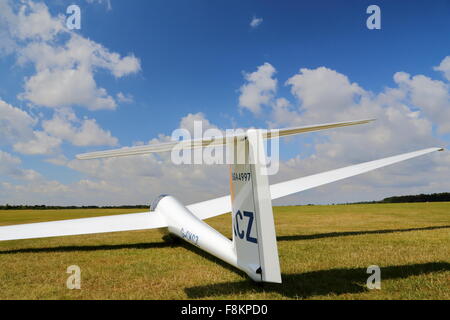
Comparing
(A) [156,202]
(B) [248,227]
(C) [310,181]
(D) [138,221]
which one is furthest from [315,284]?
(A) [156,202]

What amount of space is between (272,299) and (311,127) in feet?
9.39

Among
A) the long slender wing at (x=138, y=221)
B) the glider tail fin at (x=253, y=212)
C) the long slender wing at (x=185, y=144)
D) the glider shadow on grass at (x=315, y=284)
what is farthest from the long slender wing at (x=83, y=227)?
the long slender wing at (x=185, y=144)

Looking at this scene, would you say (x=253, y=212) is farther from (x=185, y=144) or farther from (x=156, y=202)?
(x=156, y=202)

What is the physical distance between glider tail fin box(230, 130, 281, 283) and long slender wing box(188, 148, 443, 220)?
578 centimetres

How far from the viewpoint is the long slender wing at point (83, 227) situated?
11.2m

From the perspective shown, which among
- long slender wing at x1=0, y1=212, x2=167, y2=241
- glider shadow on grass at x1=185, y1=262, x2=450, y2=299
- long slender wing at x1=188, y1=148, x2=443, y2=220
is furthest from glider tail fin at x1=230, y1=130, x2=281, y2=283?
long slender wing at x1=0, y1=212, x2=167, y2=241

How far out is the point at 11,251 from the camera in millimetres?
10938

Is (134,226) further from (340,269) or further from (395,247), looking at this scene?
(395,247)

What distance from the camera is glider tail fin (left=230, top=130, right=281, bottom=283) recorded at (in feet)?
14.7

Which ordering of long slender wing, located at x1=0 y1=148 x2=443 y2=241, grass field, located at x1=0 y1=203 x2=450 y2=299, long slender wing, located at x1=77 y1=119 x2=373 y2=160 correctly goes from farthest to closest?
long slender wing, located at x1=0 y1=148 x2=443 y2=241 < grass field, located at x1=0 y1=203 x2=450 y2=299 < long slender wing, located at x1=77 y1=119 x2=373 y2=160

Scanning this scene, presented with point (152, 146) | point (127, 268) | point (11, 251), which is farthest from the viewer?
point (11, 251)

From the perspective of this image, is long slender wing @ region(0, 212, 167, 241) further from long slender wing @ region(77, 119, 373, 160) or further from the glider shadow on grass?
long slender wing @ region(77, 119, 373, 160)
